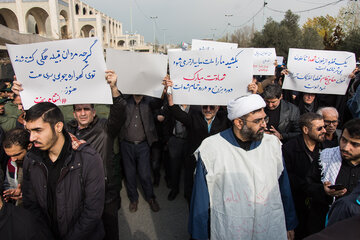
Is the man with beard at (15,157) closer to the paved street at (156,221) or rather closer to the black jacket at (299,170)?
the paved street at (156,221)

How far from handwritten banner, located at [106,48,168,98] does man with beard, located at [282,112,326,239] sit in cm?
175

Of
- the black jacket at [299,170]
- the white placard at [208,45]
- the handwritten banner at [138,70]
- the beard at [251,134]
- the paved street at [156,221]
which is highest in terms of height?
the white placard at [208,45]

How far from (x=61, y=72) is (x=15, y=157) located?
3.22ft

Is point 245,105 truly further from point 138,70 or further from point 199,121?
point 138,70

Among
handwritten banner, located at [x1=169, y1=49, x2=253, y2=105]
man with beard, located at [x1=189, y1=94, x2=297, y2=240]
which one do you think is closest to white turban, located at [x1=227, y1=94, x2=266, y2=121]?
man with beard, located at [x1=189, y1=94, x2=297, y2=240]

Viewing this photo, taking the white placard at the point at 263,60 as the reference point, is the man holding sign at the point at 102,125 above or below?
below

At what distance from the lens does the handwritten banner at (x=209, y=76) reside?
286 cm

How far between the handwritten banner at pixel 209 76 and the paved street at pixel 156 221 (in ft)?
5.65

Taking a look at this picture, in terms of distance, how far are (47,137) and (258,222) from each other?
1.73 meters

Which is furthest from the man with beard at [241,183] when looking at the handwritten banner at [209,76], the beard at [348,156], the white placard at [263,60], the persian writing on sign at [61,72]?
the white placard at [263,60]

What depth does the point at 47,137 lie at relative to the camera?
178cm

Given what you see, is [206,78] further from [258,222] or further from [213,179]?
[258,222]

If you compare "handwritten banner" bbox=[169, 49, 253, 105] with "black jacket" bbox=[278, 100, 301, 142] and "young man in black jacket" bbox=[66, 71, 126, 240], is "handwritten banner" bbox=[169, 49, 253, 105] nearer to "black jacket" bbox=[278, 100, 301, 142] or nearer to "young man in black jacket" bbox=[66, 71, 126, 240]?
"young man in black jacket" bbox=[66, 71, 126, 240]

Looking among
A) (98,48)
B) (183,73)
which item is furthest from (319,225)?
(98,48)
